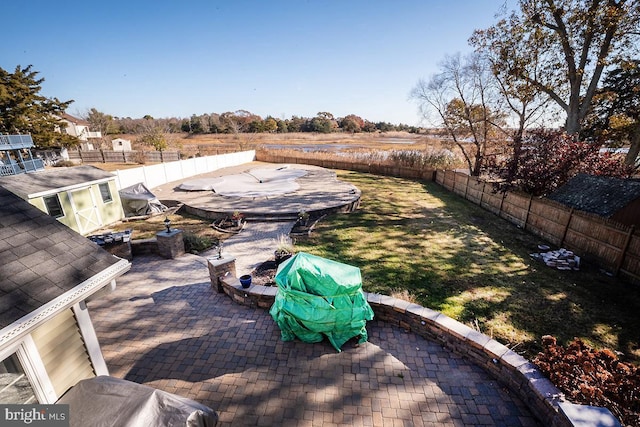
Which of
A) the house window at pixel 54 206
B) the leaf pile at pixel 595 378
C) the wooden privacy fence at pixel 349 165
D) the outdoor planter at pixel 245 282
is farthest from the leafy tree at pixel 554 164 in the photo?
the house window at pixel 54 206

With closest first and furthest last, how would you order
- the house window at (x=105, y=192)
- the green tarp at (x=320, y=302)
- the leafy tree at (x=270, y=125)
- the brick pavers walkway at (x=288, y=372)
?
the brick pavers walkway at (x=288, y=372) → the green tarp at (x=320, y=302) → the house window at (x=105, y=192) → the leafy tree at (x=270, y=125)

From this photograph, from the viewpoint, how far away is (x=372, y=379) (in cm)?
441

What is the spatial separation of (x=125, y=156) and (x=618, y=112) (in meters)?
46.8

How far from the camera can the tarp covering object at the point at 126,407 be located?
95.9 inches

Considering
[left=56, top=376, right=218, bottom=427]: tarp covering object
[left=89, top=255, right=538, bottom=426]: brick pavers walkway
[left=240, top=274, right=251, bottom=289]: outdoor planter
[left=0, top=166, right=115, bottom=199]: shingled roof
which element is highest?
[left=0, top=166, right=115, bottom=199]: shingled roof

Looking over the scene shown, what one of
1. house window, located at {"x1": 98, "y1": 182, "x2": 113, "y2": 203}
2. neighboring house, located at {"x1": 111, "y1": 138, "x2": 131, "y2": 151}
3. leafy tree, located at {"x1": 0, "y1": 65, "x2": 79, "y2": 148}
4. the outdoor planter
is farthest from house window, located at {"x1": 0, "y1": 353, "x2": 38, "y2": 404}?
neighboring house, located at {"x1": 111, "y1": 138, "x2": 131, "y2": 151}

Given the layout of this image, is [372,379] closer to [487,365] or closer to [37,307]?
[487,365]

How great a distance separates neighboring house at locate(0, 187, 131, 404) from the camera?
2.87m

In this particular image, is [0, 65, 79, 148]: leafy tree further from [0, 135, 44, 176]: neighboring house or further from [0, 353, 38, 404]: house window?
[0, 353, 38, 404]: house window

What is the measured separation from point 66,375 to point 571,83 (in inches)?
871

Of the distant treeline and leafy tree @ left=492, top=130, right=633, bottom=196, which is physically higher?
the distant treeline

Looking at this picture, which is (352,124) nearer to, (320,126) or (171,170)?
(320,126)

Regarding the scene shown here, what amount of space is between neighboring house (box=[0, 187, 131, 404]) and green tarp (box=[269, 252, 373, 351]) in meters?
2.63

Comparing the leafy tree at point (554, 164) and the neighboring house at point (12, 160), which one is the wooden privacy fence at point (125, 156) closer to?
the neighboring house at point (12, 160)
